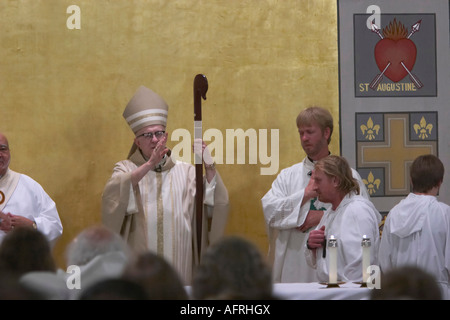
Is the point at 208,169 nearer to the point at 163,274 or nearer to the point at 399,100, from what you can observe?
the point at 399,100

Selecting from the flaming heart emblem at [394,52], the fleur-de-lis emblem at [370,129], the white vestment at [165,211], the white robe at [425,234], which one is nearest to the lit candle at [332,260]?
the white robe at [425,234]

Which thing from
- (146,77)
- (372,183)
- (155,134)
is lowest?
(372,183)

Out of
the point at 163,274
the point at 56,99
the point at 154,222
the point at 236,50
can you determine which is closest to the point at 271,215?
the point at 154,222

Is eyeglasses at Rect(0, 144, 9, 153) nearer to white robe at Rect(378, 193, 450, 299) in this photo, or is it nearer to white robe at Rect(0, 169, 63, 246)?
white robe at Rect(0, 169, 63, 246)

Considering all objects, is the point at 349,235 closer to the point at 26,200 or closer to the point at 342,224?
the point at 342,224

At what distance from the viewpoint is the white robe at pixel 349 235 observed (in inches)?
208

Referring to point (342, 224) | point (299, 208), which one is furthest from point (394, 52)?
point (342, 224)

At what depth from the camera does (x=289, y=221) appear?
21.7 ft

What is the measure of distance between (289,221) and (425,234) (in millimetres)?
1076

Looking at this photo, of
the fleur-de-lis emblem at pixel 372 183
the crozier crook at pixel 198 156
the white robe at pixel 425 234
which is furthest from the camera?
the fleur-de-lis emblem at pixel 372 183

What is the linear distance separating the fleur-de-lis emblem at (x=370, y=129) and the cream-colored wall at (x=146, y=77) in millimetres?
282

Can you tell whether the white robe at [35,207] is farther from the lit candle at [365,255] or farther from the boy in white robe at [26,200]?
the lit candle at [365,255]

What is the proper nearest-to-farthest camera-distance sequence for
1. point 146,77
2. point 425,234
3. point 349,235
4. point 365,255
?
point 365,255 → point 349,235 → point 425,234 → point 146,77

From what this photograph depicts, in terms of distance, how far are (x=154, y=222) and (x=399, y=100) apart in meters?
2.60
